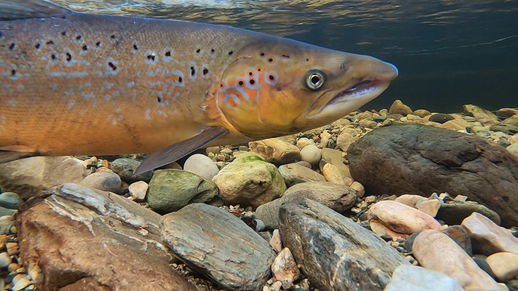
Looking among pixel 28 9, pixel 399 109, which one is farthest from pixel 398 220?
pixel 399 109

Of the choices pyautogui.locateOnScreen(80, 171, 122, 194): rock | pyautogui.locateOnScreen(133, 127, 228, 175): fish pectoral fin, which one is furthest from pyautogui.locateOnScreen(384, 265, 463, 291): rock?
pyautogui.locateOnScreen(80, 171, 122, 194): rock

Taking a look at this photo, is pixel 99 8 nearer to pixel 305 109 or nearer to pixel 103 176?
pixel 103 176

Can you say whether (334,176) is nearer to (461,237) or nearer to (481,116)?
(461,237)

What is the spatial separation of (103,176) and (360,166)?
342cm

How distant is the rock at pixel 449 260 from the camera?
2.19m

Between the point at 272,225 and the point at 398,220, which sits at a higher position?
the point at 398,220

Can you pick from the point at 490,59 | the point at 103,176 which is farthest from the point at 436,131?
the point at 490,59

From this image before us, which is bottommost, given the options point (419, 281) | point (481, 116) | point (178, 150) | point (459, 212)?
point (481, 116)

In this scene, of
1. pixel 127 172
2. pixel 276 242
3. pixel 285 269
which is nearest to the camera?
pixel 285 269

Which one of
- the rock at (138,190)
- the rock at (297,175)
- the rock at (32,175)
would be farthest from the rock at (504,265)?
the rock at (32,175)

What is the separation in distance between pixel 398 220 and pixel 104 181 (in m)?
3.35

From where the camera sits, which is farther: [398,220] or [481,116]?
[481,116]

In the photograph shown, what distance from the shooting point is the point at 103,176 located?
4.04 m

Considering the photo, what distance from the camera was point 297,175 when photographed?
4.86 m
